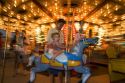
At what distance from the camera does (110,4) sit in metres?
7.22

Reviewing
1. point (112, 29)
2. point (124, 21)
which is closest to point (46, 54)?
point (112, 29)

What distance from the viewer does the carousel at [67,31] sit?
12.1 ft

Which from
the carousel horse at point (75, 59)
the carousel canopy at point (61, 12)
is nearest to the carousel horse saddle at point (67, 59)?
the carousel horse at point (75, 59)

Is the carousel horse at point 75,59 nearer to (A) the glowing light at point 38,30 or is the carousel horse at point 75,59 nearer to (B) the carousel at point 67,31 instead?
(B) the carousel at point 67,31

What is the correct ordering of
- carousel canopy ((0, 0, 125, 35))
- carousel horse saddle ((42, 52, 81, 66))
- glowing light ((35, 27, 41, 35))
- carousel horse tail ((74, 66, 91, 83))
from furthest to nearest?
carousel canopy ((0, 0, 125, 35)) → glowing light ((35, 27, 41, 35)) → carousel horse tail ((74, 66, 91, 83)) → carousel horse saddle ((42, 52, 81, 66))

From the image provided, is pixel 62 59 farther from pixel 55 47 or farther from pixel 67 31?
pixel 67 31

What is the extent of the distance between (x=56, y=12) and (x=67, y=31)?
370 cm

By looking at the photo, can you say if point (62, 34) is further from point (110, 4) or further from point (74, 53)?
point (110, 4)

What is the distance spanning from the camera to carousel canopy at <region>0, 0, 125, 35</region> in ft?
15.3

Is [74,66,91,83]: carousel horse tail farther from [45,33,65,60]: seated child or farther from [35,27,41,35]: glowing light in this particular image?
[35,27,41,35]: glowing light

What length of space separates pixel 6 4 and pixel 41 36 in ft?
5.48

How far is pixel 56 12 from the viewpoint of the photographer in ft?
21.8

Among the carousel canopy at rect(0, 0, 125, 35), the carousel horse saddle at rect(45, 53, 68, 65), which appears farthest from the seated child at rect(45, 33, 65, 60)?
the carousel canopy at rect(0, 0, 125, 35)

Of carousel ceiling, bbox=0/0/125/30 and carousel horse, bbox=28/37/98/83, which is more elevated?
carousel ceiling, bbox=0/0/125/30
